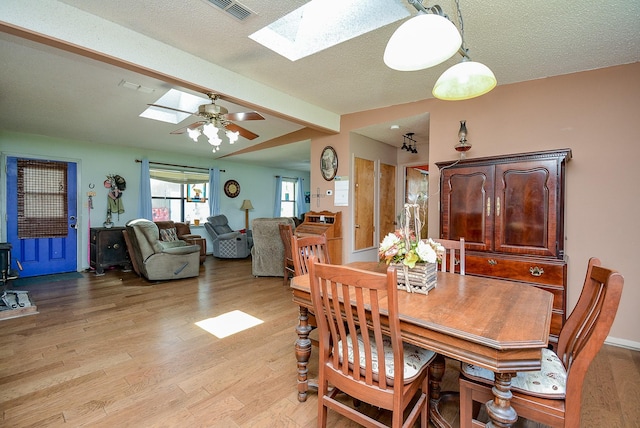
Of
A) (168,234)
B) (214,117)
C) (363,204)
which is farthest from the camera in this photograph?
(168,234)

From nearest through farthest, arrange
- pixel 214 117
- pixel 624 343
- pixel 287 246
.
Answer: pixel 624 343 < pixel 214 117 < pixel 287 246

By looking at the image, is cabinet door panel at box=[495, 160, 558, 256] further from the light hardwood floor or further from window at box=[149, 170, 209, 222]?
window at box=[149, 170, 209, 222]

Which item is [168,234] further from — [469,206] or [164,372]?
[469,206]

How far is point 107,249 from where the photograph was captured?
528 centimetres

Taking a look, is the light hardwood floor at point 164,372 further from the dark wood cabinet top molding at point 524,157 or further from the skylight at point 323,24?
the skylight at point 323,24

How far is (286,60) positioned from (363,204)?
2633 mm

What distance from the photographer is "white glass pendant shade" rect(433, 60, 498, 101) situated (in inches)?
58.7

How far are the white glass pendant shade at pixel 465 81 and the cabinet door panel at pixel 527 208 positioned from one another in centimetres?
127

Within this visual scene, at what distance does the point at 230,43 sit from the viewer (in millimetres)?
2434

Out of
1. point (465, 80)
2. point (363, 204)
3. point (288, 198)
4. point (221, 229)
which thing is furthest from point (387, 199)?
point (288, 198)

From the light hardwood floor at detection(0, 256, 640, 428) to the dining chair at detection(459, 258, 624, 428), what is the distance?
0.58m

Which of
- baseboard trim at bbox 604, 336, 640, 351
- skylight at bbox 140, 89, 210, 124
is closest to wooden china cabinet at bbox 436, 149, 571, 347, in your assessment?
baseboard trim at bbox 604, 336, 640, 351

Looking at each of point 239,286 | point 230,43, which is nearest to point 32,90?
point 230,43

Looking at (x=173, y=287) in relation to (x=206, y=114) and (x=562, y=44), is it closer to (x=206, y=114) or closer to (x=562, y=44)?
(x=206, y=114)
